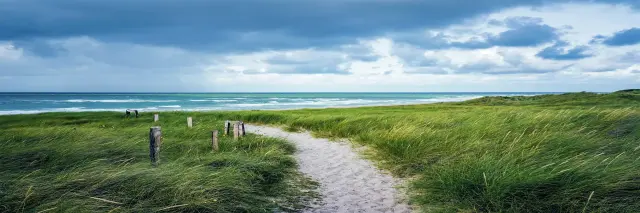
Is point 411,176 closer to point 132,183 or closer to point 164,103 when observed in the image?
point 132,183

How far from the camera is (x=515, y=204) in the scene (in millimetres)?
4875

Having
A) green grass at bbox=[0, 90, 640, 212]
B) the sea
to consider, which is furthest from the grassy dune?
the sea

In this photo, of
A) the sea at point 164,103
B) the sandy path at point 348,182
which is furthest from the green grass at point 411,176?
the sea at point 164,103

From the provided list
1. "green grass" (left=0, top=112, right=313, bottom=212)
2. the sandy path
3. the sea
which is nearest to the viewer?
"green grass" (left=0, top=112, right=313, bottom=212)

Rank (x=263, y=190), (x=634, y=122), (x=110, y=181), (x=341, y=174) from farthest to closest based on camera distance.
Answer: (x=634, y=122)
(x=341, y=174)
(x=263, y=190)
(x=110, y=181)

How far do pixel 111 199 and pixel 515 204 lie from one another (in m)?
5.09

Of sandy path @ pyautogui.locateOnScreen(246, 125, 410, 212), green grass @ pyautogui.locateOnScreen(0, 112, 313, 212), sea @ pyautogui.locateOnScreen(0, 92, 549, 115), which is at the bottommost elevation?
sea @ pyautogui.locateOnScreen(0, 92, 549, 115)

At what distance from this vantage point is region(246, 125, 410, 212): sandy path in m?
6.07

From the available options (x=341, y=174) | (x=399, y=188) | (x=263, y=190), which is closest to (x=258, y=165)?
(x=263, y=190)

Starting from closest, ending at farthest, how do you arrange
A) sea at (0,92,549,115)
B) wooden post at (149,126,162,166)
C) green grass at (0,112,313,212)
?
green grass at (0,112,313,212) < wooden post at (149,126,162,166) < sea at (0,92,549,115)

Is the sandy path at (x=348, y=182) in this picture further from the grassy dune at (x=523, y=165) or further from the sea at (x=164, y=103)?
the sea at (x=164, y=103)

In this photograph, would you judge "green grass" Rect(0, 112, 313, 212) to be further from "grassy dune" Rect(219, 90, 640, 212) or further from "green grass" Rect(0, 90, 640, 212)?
"grassy dune" Rect(219, 90, 640, 212)

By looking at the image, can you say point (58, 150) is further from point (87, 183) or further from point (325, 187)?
point (325, 187)

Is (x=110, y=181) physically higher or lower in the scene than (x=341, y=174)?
higher
